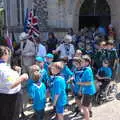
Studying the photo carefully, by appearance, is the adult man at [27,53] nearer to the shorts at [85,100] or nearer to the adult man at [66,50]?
the adult man at [66,50]

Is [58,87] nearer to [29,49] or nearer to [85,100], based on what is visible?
[85,100]

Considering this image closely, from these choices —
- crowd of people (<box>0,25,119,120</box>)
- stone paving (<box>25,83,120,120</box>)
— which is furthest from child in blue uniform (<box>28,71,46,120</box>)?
stone paving (<box>25,83,120,120</box>)

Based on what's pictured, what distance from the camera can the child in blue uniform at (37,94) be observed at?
742 cm

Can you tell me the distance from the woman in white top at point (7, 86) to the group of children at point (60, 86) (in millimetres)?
1734

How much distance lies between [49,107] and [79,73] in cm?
168

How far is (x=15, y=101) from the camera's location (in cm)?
562

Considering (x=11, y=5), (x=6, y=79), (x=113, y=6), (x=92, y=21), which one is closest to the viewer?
(x=6, y=79)

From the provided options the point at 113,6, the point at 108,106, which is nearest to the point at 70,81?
the point at 108,106

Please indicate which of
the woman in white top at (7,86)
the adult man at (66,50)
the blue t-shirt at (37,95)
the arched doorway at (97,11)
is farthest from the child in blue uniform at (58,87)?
the arched doorway at (97,11)

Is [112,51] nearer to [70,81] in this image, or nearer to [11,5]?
[70,81]

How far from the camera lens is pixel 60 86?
7293 mm

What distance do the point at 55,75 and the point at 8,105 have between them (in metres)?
1.90

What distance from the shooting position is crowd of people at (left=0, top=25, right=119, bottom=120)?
559cm

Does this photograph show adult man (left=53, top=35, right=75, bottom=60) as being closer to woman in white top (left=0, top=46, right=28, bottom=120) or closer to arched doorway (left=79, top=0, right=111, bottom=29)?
woman in white top (left=0, top=46, right=28, bottom=120)
